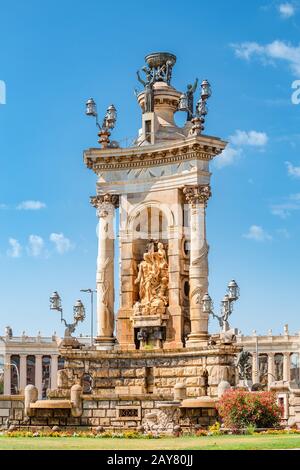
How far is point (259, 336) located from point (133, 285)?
251 feet

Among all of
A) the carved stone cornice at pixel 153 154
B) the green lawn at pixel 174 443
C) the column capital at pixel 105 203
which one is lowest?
the green lawn at pixel 174 443

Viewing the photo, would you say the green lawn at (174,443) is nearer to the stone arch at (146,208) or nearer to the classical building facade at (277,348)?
the stone arch at (146,208)

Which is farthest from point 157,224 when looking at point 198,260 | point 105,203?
point 198,260

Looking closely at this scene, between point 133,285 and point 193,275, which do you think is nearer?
point 193,275

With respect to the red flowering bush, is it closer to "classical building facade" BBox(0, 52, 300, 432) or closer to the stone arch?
"classical building facade" BBox(0, 52, 300, 432)

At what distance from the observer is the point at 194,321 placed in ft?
149

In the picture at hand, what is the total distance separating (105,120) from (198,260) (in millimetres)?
9370

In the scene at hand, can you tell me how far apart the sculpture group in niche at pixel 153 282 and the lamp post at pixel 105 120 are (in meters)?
5.86

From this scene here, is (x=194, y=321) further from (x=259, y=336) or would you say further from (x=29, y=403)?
(x=259, y=336)

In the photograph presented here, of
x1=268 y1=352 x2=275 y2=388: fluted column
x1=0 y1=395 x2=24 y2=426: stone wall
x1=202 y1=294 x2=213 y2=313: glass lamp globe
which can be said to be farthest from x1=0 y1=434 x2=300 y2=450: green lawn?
x1=268 y1=352 x2=275 y2=388: fluted column

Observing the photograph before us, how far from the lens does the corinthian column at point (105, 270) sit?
159ft

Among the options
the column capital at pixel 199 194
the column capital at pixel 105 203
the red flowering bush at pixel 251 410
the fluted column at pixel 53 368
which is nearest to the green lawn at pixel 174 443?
the red flowering bush at pixel 251 410

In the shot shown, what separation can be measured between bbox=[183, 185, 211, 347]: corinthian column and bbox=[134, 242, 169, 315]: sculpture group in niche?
2.01m
